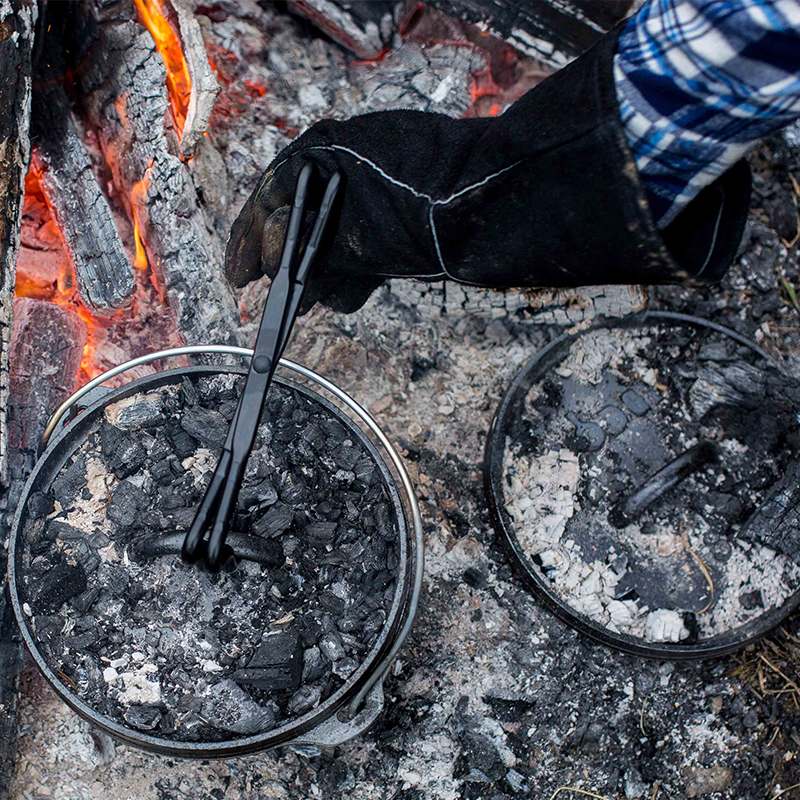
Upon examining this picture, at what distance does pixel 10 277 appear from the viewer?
1.63 meters

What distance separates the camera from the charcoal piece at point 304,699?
1352 millimetres

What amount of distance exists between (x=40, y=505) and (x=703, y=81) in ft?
5.15

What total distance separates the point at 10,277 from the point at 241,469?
3.13 feet

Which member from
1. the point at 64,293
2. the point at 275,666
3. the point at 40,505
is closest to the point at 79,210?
the point at 64,293

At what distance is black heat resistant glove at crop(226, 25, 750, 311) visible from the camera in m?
1.17

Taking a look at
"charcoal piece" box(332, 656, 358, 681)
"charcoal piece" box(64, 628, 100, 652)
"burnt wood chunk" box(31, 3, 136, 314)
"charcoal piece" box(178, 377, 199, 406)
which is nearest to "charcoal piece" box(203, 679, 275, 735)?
"charcoal piece" box(332, 656, 358, 681)

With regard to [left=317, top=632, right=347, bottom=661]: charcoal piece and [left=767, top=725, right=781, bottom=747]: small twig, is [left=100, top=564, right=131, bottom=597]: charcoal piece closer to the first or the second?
[left=317, top=632, right=347, bottom=661]: charcoal piece

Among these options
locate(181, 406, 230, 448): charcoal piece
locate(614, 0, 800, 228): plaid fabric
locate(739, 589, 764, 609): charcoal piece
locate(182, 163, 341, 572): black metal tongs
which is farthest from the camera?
locate(739, 589, 764, 609): charcoal piece

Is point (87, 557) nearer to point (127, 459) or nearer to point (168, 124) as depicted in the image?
point (127, 459)

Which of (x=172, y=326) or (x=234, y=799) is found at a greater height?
(x=172, y=326)

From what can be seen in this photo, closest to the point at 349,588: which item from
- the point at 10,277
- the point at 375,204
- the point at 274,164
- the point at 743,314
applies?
the point at 375,204

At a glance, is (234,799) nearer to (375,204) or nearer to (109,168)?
(375,204)

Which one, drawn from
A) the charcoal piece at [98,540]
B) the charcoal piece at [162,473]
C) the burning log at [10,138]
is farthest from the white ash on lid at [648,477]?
the burning log at [10,138]

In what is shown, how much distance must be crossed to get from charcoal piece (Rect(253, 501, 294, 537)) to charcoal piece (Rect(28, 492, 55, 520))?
466 mm
